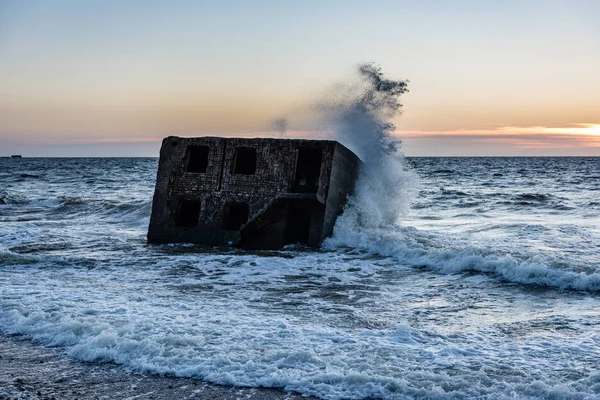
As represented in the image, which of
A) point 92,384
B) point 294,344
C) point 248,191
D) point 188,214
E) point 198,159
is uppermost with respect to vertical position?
point 198,159

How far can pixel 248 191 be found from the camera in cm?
1118

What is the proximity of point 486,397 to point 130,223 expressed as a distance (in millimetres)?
13664

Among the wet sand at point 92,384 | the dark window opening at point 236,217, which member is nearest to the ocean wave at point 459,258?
the dark window opening at point 236,217

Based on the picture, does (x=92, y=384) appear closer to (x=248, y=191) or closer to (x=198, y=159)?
(x=248, y=191)

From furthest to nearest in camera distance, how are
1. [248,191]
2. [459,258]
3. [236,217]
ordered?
[236,217]
[248,191]
[459,258]

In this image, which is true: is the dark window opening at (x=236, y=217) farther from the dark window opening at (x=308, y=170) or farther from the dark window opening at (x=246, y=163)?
the dark window opening at (x=308, y=170)

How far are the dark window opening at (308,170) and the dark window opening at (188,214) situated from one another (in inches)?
81.0

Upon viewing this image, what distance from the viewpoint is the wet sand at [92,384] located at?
14.3 feet

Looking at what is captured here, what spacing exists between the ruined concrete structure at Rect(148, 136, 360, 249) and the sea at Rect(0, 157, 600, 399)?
0.49 meters

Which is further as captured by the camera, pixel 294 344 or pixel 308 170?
pixel 308 170

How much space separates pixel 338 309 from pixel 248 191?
4845 millimetres

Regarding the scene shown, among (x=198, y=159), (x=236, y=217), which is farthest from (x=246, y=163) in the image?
(x=236, y=217)

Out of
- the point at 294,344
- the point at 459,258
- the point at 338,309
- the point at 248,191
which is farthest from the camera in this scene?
the point at 248,191

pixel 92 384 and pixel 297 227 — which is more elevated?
pixel 297 227
